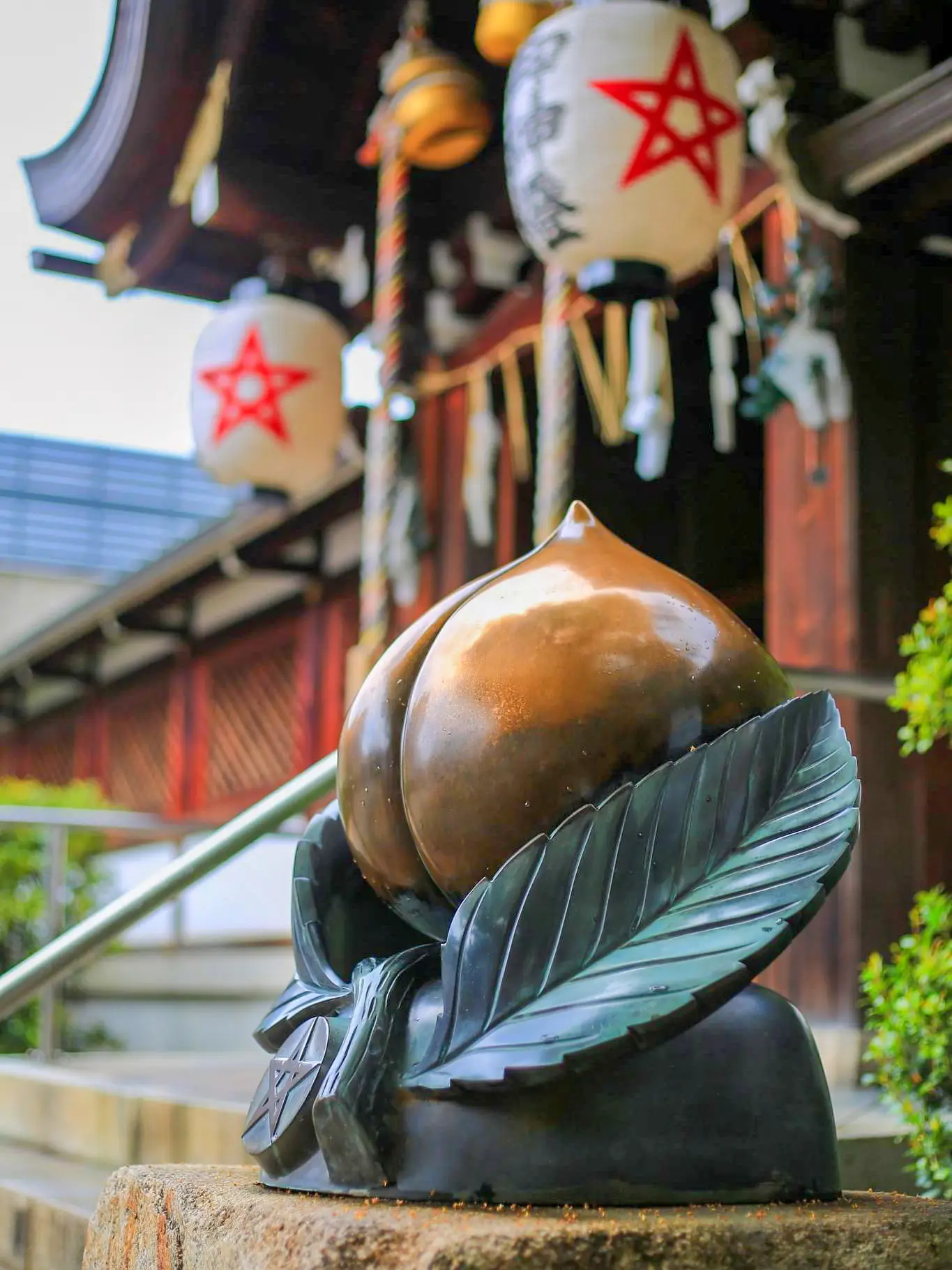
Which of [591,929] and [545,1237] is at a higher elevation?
[591,929]

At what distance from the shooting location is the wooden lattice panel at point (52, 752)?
42.3 feet

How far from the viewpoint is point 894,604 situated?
4.18 metres

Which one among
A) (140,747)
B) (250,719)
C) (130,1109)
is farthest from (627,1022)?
(140,747)

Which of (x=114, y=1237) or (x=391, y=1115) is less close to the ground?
(x=391, y=1115)

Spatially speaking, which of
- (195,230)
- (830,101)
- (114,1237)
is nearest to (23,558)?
(195,230)

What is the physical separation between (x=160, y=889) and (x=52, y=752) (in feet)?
35.6

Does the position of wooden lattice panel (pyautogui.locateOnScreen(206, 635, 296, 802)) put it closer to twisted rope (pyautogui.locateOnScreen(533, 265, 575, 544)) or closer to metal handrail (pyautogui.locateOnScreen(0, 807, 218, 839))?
metal handrail (pyautogui.locateOnScreen(0, 807, 218, 839))

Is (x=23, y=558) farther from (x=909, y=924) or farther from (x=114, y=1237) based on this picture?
(x=114, y=1237)

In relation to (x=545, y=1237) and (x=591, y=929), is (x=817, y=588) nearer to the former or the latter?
(x=591, y=929)

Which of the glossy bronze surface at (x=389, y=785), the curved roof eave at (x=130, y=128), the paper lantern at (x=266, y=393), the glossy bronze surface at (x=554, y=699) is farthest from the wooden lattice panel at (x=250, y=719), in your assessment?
the glossy bronze surface at (x=554, y=699)

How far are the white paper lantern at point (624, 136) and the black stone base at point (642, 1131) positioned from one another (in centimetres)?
265

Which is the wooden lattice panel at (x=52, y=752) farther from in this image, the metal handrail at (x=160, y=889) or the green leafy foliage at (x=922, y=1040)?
the green leafy foliage at (x=922, y=1040)

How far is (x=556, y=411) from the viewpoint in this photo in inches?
160

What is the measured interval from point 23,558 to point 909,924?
14.3 meters
